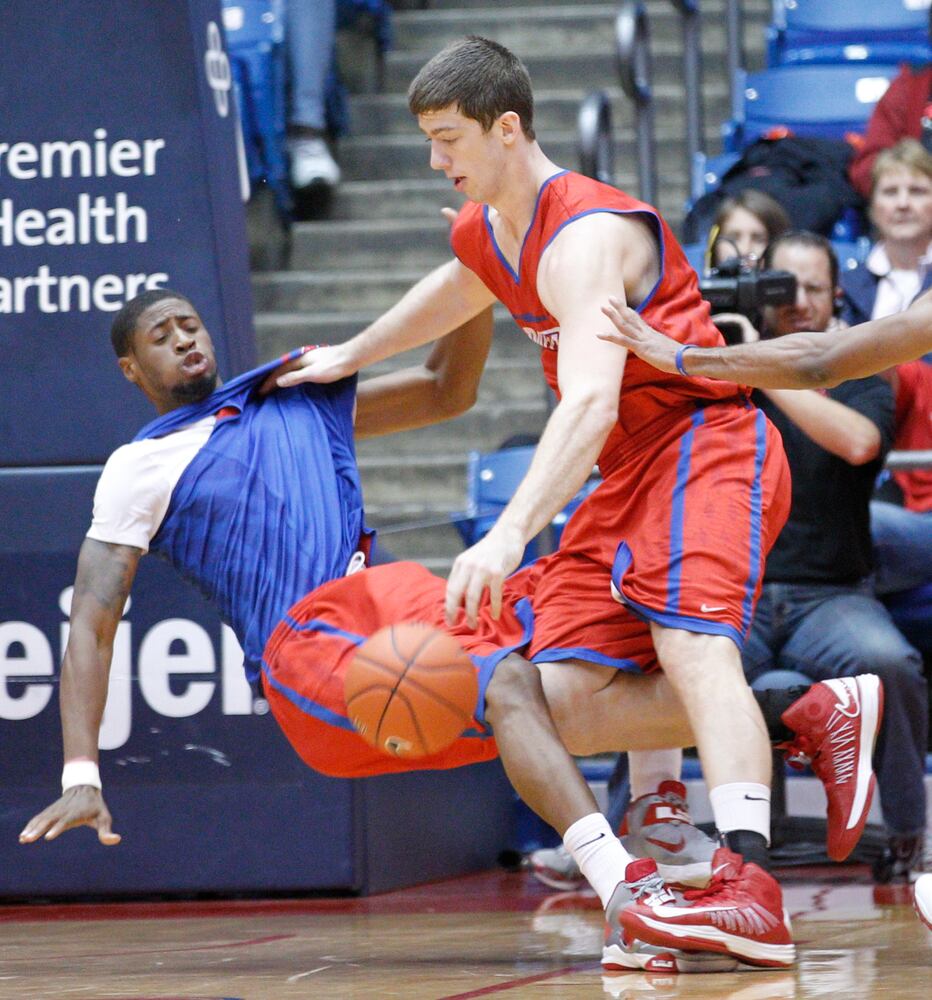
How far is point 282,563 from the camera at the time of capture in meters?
3.96

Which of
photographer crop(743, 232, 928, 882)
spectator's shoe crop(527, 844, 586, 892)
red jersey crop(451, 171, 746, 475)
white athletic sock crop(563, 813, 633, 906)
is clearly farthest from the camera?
spectator's shoe crop(527, 844, 586, 892)

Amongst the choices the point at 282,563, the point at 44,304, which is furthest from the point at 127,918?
the point at 44,304

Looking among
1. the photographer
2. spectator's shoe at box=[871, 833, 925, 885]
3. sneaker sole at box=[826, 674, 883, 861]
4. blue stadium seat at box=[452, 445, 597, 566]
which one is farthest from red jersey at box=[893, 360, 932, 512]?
sneaker sole at box=[826, 674, 883, 861]

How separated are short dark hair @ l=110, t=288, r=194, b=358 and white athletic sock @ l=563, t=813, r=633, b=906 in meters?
1.66

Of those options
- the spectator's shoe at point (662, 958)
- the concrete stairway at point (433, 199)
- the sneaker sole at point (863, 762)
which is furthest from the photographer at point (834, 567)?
the concrete stairway at point (433, 199)

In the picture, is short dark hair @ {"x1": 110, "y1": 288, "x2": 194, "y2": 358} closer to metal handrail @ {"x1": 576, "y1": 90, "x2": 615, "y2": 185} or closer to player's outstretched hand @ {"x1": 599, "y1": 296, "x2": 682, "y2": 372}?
player's outstretched hand @ {"x1": 599, "y1": 296, "x2": 682, "y2": 372}

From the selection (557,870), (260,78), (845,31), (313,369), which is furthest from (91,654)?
(845,31)

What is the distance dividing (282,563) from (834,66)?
212 inches

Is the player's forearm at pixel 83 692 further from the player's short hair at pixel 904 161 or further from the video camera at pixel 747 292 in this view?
the player's short hair at pixel 904 161

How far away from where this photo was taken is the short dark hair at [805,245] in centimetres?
536

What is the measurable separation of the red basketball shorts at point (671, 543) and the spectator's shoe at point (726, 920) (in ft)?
1.63

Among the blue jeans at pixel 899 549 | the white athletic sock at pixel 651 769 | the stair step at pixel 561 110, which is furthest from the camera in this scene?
the stair step at pixel 561 110

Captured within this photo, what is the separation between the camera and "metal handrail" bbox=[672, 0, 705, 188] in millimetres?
7781

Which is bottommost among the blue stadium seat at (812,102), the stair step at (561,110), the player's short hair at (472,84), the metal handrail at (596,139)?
the player's short hair at (472,84)
